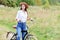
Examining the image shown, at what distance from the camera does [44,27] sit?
16875 mm

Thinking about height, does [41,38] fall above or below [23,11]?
below

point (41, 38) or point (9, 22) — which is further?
point (9, 22)

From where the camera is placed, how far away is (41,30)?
1612 centimetres

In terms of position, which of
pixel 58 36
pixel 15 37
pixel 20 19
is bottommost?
pixel 58 36

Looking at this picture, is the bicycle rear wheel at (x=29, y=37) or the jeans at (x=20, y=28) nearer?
the jeans at (x=20, y=28)

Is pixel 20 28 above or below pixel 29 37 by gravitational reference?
above

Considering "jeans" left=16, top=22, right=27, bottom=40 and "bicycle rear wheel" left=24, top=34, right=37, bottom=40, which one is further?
"bicycle rear wheel" left=24, top=34, right=37, bottom=40

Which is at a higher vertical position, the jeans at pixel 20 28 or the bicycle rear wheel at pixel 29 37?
the jeans at pixel 20 28

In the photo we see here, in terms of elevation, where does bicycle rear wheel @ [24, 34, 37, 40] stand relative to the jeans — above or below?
below

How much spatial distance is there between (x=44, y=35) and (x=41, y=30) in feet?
4.93

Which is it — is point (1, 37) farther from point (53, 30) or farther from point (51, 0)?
point (51, 0)

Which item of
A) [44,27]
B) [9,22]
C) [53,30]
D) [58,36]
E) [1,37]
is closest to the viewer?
[1,37]

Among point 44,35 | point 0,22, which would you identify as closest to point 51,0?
point 0,22

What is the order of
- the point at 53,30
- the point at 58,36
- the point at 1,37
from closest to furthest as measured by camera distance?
the point at 1,37 → the point at 58,36 → the point at 53,30
